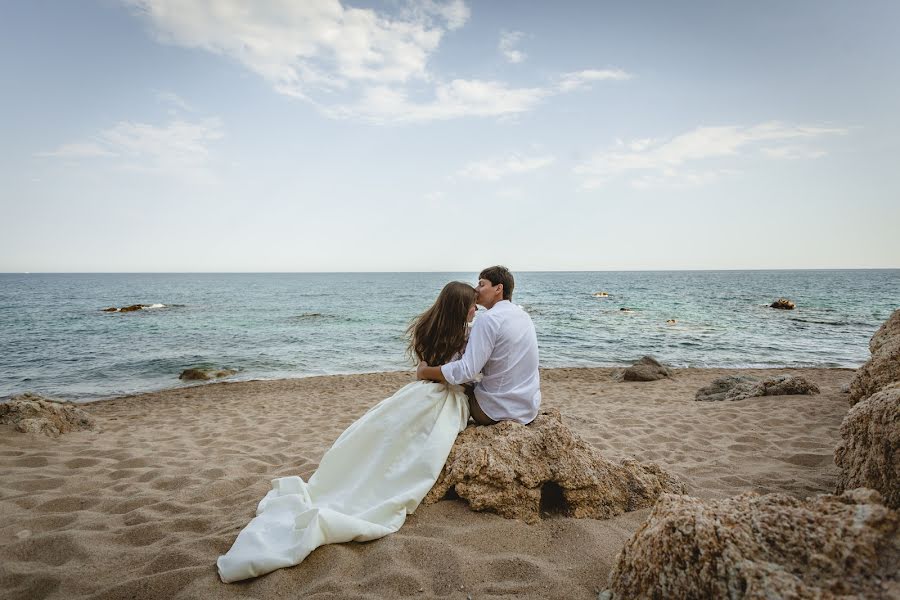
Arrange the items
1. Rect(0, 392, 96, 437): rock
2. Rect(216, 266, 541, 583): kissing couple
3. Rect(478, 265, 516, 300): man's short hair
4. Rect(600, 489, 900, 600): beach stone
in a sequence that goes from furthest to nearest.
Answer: Rect(0, 392, 96, 437): rock
Rect(478, 265, 516, 300): man's short hair
Rect(216, 266, 541, 583): kissing couple
Rect(600, 489, 900, 600): beach stone

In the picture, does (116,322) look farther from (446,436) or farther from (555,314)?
(446,436)

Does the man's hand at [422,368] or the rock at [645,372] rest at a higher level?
the man's hand at [422,368]

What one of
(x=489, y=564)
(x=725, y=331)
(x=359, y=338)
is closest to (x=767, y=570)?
(x=489, y=564)

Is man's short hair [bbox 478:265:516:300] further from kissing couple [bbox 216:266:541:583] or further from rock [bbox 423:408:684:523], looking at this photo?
rock [bbox 423:408:684:523]

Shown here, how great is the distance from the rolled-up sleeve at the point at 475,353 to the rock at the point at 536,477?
0.63 meters

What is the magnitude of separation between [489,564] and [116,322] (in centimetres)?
3258

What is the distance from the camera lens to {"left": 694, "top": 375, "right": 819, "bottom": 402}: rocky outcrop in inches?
340

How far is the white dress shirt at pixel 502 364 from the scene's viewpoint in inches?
155

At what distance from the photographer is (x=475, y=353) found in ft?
12.9

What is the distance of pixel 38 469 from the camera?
17.3 ft

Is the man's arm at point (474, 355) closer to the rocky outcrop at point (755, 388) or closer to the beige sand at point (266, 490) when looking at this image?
the beige sand at point (266, 490)

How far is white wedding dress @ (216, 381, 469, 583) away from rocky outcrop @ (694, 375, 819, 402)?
24.7ft

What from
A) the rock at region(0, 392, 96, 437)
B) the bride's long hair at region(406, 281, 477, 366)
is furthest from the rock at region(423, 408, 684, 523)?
the rock at region(0, 392, 96, 437)

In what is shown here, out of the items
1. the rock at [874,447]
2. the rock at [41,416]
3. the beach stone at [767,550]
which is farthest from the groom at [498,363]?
the rock at [41,416]
